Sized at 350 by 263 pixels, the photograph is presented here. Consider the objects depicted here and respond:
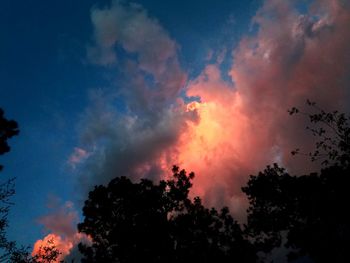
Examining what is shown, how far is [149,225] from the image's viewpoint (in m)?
32.2

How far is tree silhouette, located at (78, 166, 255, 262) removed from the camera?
32000 millimetres

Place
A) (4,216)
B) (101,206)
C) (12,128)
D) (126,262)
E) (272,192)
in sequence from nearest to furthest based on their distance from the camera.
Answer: (12,128) < (4,216) < (126,262) < (101,206) < (272,192)

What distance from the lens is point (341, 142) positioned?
25.1 meters

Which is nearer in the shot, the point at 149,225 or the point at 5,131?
the point at 5,131

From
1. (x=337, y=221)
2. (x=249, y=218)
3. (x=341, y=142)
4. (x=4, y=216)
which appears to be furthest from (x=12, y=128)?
(x=337, y=221)

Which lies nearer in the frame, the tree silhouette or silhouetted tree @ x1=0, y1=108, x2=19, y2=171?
silhouetted tree @ x1=0, y1=108, x2=19, y2=171

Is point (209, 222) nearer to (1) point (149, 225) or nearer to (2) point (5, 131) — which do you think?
(1) point (149, 225)

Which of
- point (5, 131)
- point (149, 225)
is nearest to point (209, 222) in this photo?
point (149, 225)

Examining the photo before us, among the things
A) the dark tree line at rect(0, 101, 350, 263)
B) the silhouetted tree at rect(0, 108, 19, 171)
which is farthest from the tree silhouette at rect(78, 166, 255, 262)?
the silhouetted tree at rect(0, 108, 19, 171)

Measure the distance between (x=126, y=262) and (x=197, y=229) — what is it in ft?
28.4

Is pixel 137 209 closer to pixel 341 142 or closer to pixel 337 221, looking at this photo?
pixel 341 142

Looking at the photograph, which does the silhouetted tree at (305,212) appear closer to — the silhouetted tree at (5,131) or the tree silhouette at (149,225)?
the tree silhouette at (149,225)

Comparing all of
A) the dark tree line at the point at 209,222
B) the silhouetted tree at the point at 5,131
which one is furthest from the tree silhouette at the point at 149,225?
the silhouetted tree at the point at 5,131

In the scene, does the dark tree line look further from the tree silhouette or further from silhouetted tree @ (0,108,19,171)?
silhouetted tree @ (0,108,19,171)
